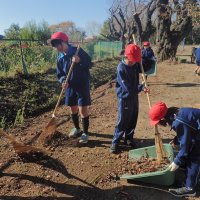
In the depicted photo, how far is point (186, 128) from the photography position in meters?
3.61

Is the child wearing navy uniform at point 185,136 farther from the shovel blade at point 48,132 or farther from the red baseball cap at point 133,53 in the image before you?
the shovel blade at point 48,132

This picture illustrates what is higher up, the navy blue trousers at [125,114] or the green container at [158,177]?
the navy blue trousers at [125,114]

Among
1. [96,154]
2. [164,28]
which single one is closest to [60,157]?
[96,154]

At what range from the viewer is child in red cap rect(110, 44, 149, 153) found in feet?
15.1

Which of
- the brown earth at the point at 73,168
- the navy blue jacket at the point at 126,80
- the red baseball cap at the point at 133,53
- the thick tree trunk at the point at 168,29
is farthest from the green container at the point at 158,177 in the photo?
the thick tree trunk at the point at 168,29

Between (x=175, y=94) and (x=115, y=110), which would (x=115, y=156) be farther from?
(x=175, y=94)

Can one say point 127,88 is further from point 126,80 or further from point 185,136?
point 185,136

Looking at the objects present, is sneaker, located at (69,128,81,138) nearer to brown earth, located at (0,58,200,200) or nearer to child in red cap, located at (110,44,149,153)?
brown earth, located at (0,58,200,200)

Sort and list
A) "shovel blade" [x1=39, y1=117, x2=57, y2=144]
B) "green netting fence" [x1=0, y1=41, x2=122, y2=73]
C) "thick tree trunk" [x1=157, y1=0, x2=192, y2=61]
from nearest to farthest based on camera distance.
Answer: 1. "shovel blade" [x1=39, y1=117, x2=57, y2=144]
2. "green netting fence" [x1=0, y1=41, x2=122, y2=73]
3. "thick tree trunk" [x1=157, y1=0, x2=192, y2=61]

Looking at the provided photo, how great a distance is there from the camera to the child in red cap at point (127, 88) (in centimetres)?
461

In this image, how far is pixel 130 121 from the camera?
5074 mm

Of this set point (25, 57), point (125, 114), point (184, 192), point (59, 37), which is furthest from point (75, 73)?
point (25, 57)

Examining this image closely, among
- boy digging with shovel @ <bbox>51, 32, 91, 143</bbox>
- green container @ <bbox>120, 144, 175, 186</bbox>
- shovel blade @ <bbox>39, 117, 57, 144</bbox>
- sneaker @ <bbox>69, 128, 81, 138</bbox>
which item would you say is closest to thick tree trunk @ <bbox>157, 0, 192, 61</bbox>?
sneaker @ <bbox>69, 128, 81, 138</bbox>

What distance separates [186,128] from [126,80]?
1.41 metres
